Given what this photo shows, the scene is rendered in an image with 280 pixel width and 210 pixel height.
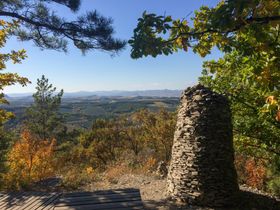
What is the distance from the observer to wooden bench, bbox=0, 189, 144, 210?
4551 millimetres

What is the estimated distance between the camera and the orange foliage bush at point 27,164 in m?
9.51

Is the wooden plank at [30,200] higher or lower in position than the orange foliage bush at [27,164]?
higher

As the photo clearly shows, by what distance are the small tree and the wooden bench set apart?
20924mm

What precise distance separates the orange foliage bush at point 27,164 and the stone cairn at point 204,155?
16.9ft

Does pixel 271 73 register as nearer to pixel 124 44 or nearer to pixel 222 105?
pixel 222 105

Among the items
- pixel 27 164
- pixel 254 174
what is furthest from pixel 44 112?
pixel 254 174

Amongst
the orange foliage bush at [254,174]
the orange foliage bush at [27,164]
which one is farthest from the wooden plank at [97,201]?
the orange foliage bush at [254,174]

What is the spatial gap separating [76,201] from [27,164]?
7006 mm

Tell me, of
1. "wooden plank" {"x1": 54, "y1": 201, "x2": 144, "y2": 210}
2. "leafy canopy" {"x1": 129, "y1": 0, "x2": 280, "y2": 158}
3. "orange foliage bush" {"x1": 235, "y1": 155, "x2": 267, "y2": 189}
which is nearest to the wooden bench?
"wooden plank" {"x1": 54, "y1": 201, "x2": 144, "y2": 210}

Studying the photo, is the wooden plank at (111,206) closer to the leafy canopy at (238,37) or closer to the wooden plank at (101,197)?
the wooden plank at (101,197)

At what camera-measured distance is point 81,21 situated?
7.88 metres

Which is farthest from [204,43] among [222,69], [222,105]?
[222,105]

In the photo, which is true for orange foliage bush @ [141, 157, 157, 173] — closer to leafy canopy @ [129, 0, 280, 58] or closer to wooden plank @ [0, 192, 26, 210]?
wooden plank @ [0, 192, 26, 210]

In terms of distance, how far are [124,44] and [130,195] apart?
4571mm
